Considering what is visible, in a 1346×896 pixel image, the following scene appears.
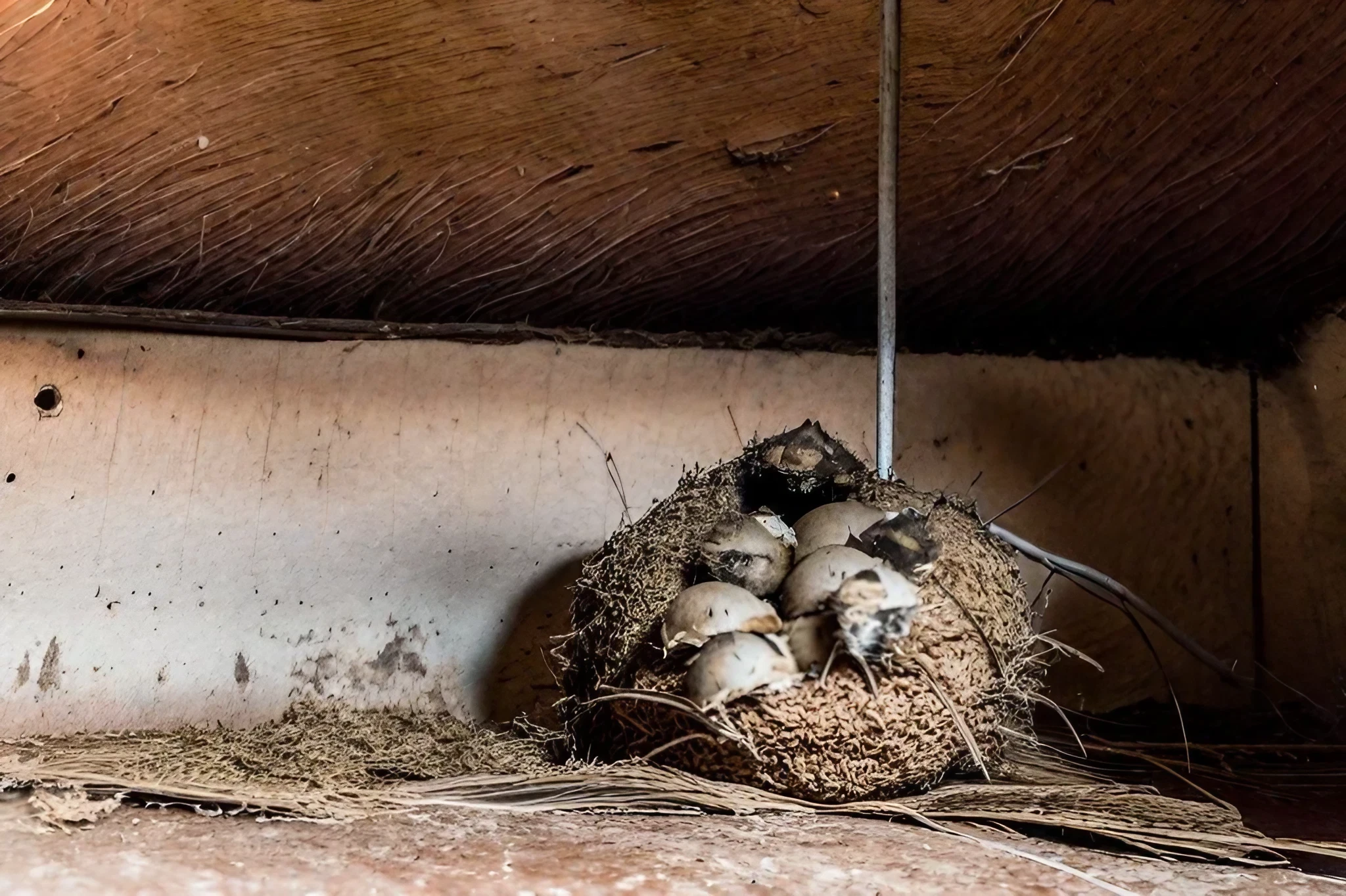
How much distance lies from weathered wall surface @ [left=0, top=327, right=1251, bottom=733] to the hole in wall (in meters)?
0.01

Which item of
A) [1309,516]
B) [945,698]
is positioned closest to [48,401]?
[945,698]

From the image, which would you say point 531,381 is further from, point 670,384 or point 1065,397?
point 1065,397

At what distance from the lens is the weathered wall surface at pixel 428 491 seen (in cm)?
158

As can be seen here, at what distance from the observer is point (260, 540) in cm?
168

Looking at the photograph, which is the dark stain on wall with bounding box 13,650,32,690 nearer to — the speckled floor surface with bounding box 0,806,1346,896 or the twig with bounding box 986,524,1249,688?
the speckled floor surface with bounding box 0,806,1346,896

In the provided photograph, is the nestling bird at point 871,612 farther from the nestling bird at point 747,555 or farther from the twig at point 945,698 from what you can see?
the nestling bird at point 747,555

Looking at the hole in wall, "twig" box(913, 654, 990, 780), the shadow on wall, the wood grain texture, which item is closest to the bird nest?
"twig" box(913, 654, 990, 780)

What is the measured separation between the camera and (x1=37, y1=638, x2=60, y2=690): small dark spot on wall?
1.52 m

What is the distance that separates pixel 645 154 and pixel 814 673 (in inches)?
30.1

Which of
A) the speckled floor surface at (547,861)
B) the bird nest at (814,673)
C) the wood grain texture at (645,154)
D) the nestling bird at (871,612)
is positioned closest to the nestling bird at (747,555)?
the bird nest at (814,673)

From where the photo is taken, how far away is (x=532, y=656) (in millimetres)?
1784

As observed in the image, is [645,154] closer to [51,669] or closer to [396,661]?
[396,661]

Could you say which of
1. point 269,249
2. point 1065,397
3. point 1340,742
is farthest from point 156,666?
point 1340,742

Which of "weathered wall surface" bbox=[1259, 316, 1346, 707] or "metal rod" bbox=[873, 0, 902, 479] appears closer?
"metal rod" bbox=[873, 0, 902, 479]
